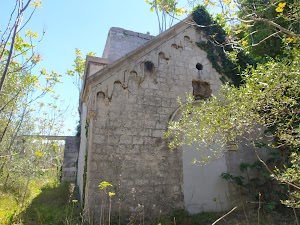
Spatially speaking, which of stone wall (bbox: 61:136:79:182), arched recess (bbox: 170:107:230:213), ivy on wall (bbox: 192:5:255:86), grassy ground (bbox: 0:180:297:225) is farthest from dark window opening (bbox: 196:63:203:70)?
stone wall (bbox: 61:136:79:182)

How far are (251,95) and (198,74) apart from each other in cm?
370

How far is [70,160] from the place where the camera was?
10.2m

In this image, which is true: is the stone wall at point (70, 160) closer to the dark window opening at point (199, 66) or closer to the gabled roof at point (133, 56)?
the gabled roof at point (133, 56)

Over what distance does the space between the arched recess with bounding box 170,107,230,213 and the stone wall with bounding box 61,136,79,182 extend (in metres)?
5.34

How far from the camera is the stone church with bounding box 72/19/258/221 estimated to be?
223 inches

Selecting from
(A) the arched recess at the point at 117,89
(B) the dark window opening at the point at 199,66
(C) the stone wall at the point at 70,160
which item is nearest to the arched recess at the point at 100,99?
(A) the arched recess at the point at 117,89

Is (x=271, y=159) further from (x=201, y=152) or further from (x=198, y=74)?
(x=198, y=74)

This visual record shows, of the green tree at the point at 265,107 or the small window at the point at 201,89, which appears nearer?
the green tree at the point at 265,107

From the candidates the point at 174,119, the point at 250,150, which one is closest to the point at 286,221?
the point at 250,150

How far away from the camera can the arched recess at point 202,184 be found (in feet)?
20.5

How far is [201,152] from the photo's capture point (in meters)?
6.76

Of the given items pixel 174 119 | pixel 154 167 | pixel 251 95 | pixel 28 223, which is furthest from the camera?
pixel 174 119

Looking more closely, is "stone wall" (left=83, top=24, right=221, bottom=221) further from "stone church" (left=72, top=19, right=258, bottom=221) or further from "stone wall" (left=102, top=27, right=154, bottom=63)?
"stone wall" (left=102, top=27, right=154, bottom=63)

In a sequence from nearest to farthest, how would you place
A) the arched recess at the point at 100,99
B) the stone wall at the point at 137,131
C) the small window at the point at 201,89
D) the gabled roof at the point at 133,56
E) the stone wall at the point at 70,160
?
the stone wall at the point at 137,131 → the arched recess at the point at 100,99 → the gabled roof at the point at 133,56 → the small window at the point at 201,89 → the stone wall at the point at 70,160
